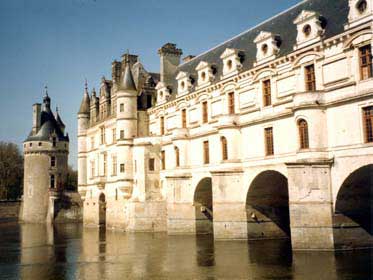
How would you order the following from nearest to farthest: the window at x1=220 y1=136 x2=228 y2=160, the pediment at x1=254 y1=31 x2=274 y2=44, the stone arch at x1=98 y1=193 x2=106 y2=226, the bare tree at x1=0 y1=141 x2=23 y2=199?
the pediment at x1=254 y1=31 x2=274 y2=44 → the window at x1=220 y1=136 x2=228 y2=160 → the stone arch at x1=98 y1=193 x2=106 y2=226 → the bare tree at x1=0 y1=141 x2=23 y2=199

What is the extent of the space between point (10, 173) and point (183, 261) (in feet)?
187

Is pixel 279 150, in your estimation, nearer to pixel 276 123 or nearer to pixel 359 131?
pixel 276 123

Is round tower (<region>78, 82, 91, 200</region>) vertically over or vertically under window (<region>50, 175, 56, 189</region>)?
over

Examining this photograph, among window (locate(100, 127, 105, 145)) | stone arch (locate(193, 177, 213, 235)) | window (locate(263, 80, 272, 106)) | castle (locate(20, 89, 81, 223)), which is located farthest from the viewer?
castle (locate(20, 89, 81, 223))

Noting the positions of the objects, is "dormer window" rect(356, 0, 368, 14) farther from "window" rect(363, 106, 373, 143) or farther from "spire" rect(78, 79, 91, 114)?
"spire" rect(78, 79, 91, 114)

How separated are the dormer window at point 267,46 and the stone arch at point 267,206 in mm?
6726

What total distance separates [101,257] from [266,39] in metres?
15.4

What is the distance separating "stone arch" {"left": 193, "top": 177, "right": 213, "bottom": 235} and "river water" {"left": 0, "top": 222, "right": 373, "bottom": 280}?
12.7 feet

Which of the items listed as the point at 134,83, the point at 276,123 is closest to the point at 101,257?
the point at 276,123

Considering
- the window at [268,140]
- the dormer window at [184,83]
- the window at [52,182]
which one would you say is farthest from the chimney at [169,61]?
the window at [52,182]

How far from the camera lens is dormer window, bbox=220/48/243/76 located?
30.7 m

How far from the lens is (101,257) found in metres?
24.6

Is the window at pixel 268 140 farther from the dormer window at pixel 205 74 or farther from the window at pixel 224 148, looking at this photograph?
the dormer window at pixel 205 74

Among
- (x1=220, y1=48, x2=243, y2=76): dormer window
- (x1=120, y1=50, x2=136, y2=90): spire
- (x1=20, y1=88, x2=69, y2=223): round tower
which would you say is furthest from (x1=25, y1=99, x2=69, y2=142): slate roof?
(x1=220, y1=48, x2=243, y2=76): dormer window
